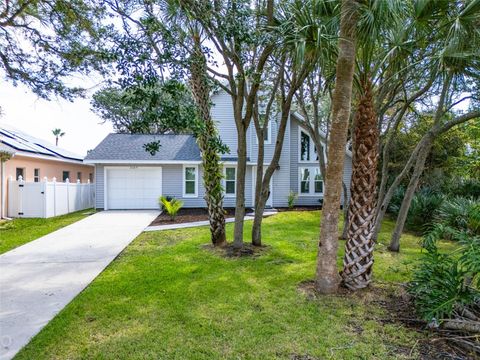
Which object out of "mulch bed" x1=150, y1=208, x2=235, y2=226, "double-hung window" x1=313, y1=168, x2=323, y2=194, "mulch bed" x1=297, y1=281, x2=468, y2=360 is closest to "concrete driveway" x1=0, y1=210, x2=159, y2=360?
"mulch bed" x1=150, y1=208, x2=235, y2=226

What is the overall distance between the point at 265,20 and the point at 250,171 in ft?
35.3

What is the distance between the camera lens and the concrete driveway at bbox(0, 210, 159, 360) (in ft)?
12.0

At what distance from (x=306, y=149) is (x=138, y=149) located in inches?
363

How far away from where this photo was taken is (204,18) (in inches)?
207

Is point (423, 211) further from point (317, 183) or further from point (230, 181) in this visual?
point (230, 181)

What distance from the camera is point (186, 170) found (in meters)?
16.0

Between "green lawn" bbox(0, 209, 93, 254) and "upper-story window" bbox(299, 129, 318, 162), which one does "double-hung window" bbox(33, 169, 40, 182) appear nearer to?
"green lawn" bbox(0, 209, 93, 254)

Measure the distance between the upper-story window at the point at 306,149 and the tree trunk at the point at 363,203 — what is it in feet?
41.0

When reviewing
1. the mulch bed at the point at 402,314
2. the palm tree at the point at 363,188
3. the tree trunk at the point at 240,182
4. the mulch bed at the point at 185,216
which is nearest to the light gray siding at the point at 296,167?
the mulch bed at the point at 185,216

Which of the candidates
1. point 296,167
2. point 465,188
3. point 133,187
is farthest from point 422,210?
point 133,187

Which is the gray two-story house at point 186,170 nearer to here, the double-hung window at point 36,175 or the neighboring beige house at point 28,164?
the neighboring beige house at point 28,164

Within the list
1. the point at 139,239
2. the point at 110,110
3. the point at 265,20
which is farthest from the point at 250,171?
the point at 110,110

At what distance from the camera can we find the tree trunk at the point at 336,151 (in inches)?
163

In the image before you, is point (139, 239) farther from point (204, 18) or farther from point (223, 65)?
point (204, 18)
